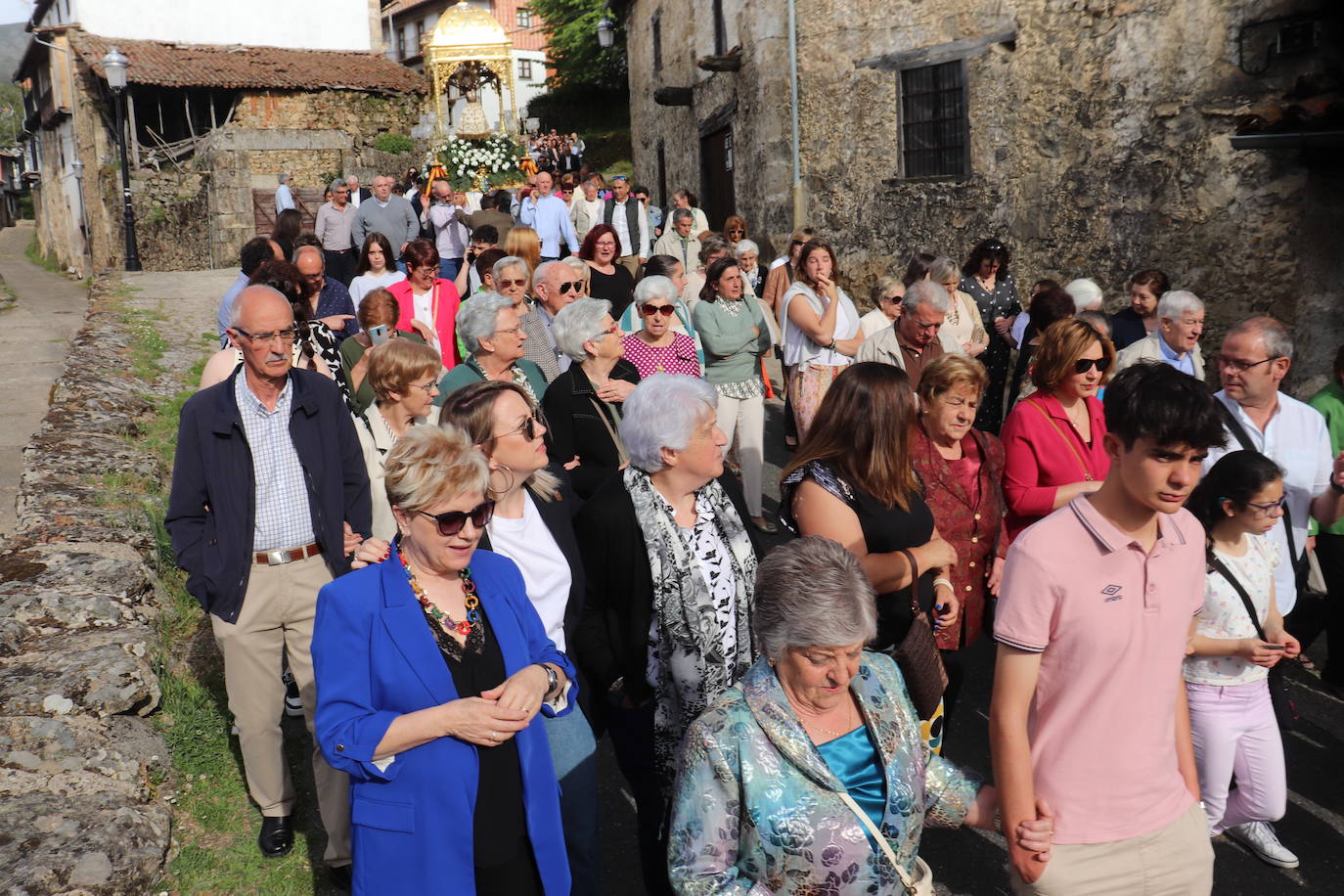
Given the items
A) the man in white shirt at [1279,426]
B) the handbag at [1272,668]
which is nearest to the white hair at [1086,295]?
the man in white shirt at [1279,426]

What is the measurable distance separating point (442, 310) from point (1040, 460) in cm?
470

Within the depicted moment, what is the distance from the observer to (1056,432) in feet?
14.9

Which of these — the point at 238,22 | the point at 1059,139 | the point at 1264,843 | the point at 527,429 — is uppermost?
the point at 238,22

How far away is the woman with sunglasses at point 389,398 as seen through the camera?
14.4ft

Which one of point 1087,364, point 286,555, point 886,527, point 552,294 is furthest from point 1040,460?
point 552,294

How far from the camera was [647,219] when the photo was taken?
1395 centimetres

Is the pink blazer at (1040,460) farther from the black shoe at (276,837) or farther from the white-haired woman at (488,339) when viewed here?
the black shoe at (276,837)

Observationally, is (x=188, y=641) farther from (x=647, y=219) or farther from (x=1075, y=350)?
(x=647, y=219)

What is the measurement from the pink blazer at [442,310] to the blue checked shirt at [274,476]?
146 inches

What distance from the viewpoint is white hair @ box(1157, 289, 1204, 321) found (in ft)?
20.6

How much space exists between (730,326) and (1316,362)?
18.3ft

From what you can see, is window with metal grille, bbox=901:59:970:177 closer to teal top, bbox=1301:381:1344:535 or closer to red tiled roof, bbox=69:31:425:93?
teal top, bbox=1301:381:1344:535

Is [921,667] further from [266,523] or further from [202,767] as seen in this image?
[202,767]

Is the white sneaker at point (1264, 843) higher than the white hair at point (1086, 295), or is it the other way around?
the white hair at point (1086, 295)
